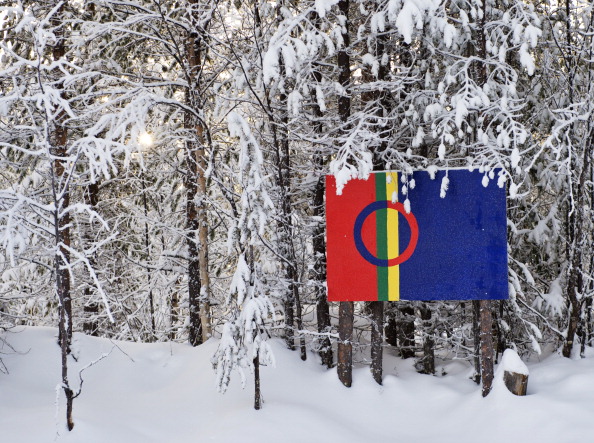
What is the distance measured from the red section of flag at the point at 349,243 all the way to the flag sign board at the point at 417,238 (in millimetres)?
16

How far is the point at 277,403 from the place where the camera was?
816cm

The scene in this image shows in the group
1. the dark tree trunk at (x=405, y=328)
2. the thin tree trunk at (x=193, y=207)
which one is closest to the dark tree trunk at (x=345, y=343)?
the dark tree trunk at (x=405, y=328)

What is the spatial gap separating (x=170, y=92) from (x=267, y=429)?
7.39 m

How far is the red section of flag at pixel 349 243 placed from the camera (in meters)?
8.54

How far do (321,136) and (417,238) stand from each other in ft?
8.39

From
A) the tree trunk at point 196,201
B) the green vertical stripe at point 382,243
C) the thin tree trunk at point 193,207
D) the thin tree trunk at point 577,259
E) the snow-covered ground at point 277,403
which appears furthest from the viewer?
the thin tree trunk at point 193,207

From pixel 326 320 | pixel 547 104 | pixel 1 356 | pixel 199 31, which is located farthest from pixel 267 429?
pixel 547 104

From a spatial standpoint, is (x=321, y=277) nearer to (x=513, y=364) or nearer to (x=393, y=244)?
(x=393, y=244)

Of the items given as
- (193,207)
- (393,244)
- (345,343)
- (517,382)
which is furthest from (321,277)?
(517,382)

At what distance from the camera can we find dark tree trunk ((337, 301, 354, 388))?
8906 millimetres

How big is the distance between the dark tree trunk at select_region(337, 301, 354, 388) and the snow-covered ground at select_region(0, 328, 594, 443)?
0.18 metres

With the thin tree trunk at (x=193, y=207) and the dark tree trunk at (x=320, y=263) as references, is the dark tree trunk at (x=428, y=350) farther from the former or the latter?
the thin tree trunk at (x=193, y=207)

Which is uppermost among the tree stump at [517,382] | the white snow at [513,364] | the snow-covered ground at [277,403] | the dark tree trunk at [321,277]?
the dark tree trunk at [321,277]

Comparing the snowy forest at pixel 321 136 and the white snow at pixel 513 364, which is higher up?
the snowy forest at pixel 321 136
